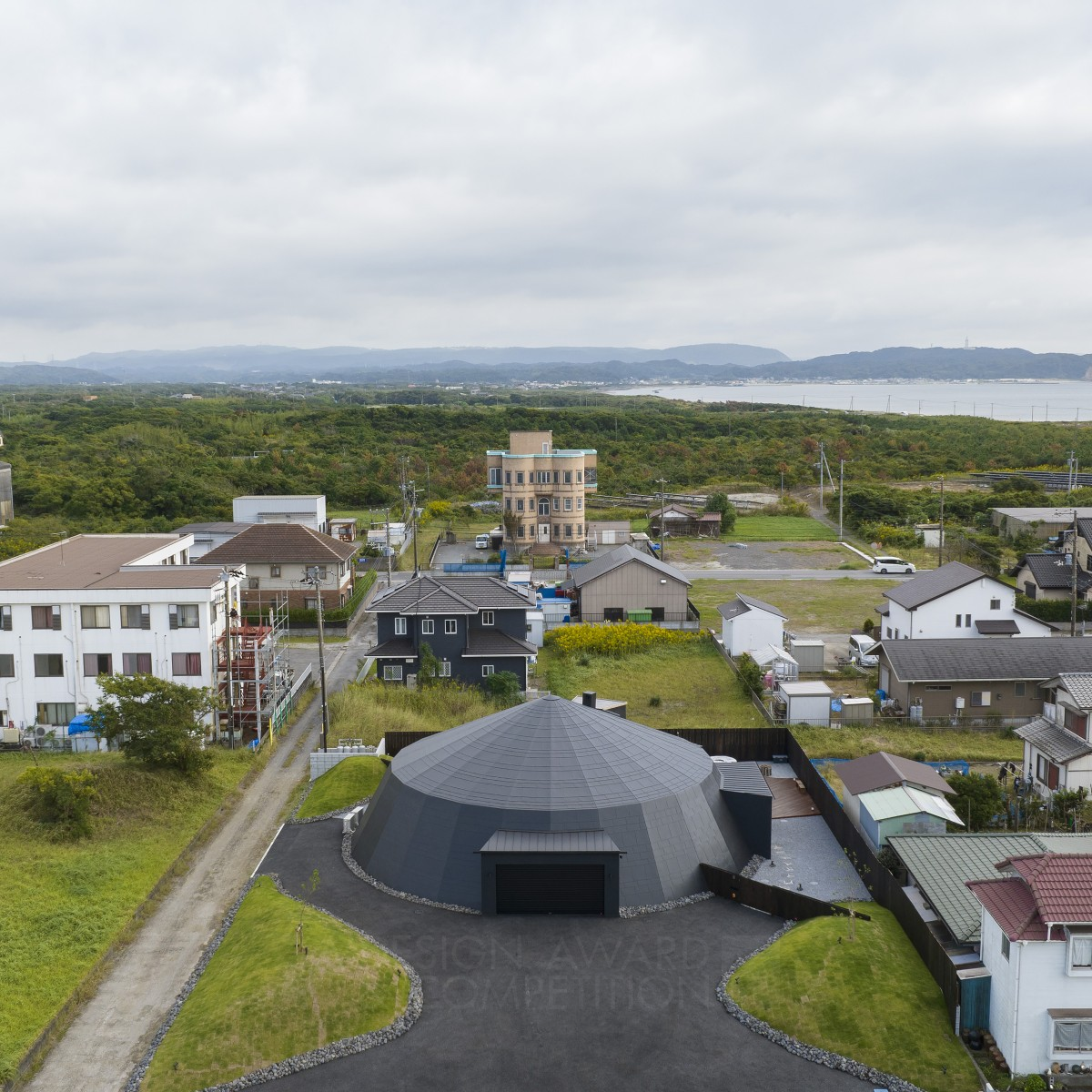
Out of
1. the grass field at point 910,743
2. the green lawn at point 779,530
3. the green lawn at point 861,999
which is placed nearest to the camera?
the green lawn at point 861,999

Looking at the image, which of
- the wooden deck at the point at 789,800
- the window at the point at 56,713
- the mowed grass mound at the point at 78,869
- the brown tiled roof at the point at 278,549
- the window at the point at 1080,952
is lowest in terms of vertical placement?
the mowed grass mound at the point at 78,869

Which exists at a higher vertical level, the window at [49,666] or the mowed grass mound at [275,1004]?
Answer: the window at [49,666]

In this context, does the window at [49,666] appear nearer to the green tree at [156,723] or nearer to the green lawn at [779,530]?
the green tree at [156,723]

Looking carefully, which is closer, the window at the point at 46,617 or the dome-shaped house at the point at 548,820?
the dome-shaped house at the point at 548,820

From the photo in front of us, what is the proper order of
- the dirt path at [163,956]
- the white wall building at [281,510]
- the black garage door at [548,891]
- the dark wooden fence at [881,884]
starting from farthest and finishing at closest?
the white wall building at [281,510]
the black garage door at [548,891]
the dark wooden fence at [881,884]
the dirt path at [163,956]

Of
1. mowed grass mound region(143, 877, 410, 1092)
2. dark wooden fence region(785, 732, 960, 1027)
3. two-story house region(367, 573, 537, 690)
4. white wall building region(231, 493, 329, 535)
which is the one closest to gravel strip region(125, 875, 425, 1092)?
mowed grass mound region(143, 877, 410, 1092)

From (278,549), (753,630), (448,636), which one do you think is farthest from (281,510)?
(753,630)

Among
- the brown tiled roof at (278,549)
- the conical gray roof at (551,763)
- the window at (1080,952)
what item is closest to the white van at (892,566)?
the brown tiled roof at (278,549)

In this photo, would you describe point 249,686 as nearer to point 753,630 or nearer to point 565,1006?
point 565,1006
